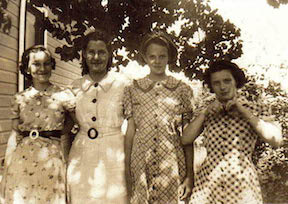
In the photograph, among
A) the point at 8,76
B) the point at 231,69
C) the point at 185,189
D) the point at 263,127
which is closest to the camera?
the point at 263,127

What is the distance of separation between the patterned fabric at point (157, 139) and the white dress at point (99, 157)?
16 centimetres

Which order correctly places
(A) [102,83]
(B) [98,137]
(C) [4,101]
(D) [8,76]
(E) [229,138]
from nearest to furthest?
(E) [229,138], (B) [98,137], (A) [102,83], (C) [4,101], (D) [8,76]

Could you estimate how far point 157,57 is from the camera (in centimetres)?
288

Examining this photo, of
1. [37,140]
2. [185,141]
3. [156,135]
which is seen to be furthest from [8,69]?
[185,141]

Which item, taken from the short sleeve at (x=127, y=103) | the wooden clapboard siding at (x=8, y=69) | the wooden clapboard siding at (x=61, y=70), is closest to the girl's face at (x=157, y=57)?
the short sleeve at (x=127, y=103)

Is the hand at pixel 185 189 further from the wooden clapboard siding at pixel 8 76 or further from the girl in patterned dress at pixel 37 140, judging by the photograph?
the wooden clapboard siding at pixel 8 76

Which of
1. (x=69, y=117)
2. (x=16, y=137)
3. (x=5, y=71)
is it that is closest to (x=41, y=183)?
(x=16, y=137)

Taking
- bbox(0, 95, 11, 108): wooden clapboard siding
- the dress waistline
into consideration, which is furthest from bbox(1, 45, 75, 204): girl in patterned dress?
bbox(0, 95, 11, 108): wooden clapboard siding

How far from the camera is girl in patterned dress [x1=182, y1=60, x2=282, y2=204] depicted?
2.45 metres

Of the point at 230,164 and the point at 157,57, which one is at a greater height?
the point at 157,57

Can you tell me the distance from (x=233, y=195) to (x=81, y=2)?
2.39 m

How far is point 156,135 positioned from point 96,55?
0.93 meters

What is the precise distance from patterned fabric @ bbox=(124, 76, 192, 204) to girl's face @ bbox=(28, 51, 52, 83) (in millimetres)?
797

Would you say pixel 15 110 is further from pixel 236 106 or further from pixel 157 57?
pixel 236 106
